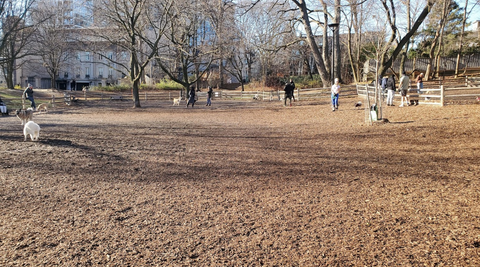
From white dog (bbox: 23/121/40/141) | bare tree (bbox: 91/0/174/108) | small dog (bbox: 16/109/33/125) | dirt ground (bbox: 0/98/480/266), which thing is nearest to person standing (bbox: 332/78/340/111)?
dirt ground (bbox: 0/98/480/266)

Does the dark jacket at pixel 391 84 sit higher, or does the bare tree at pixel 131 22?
the bare tree at pixel 131 22

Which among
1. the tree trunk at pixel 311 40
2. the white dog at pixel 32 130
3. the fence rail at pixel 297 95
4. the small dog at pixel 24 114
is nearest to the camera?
the white dog at pixel 32 130

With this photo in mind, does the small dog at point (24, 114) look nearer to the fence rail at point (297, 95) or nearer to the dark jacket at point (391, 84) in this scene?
the fence rail at point (297, 95)

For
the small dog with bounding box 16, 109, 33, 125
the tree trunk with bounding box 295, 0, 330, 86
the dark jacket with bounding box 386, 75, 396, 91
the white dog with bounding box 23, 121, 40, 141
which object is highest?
the tree trunk with bounding box 295, 0, 330, 86

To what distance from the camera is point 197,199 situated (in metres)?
4.98

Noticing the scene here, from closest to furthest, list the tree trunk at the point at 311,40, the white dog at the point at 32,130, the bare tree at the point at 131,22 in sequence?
the white dog at the point at 32,130 < the bare tree at the point at 131,22 < the tree trunk at the point at 311,40

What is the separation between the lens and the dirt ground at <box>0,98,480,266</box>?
3377mm

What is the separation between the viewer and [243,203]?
482 cm

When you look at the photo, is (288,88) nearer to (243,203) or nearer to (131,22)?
(131,22)

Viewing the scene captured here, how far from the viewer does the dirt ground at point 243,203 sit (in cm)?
338

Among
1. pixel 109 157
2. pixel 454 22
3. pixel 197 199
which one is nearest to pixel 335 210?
pixel 197 199

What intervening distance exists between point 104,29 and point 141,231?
26.6 metres

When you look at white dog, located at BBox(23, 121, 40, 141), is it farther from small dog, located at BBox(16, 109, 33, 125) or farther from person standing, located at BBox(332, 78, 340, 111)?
person standing, located at BBox(332, 78, 340, 111)

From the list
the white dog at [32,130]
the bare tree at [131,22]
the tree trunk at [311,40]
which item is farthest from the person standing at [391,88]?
the white dog at [32,130]
